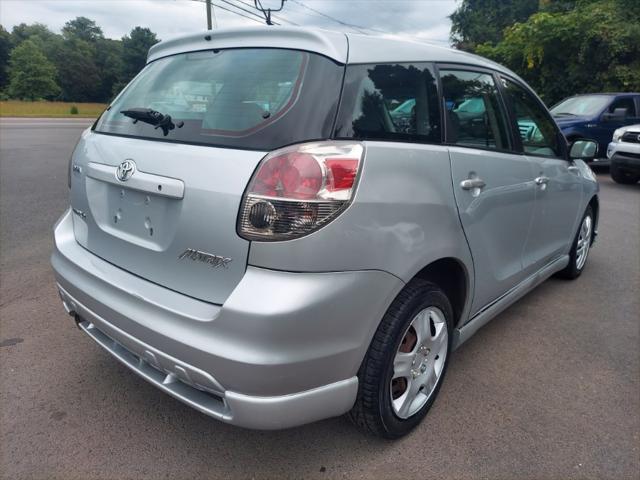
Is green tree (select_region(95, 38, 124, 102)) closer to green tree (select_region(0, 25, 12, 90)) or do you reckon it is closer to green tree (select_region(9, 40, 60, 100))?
green tree (select_region(9, 40, 60, 100))

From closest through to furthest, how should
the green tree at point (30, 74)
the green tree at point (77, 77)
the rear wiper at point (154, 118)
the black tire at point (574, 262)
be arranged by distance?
the rear wiper at point (154, 118)
the black tire at point (574, 262)
the green tree at point (30, 74)
the green tree at point (77, 77)

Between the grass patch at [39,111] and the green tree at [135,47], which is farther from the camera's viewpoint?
the green tree at [135,47]

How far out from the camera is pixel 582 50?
16484mm

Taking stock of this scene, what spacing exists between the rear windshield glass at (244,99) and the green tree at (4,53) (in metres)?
94.3

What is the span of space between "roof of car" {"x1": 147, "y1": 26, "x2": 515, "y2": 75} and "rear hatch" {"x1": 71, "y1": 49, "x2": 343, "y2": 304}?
4 centimetres

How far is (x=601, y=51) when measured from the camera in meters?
16.2

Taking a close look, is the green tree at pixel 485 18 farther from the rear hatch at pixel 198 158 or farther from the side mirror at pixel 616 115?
the rear hatch at pixel 198 158

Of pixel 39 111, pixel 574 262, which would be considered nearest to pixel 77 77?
pixel 39 111

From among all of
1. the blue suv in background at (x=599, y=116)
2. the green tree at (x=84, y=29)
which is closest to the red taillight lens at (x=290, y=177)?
the blue suv in background at (x=599, y=116)

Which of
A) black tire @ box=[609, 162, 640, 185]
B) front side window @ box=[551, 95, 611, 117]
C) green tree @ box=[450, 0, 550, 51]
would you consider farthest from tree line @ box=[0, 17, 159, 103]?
black tire @ box=[609, 162, 640, 185]

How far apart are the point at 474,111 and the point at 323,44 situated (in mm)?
1064

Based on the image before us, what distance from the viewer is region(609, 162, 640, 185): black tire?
955 centimetres

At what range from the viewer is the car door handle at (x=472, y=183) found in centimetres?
225

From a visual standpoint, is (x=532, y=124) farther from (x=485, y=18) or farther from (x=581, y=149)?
(x=485, y=18)
